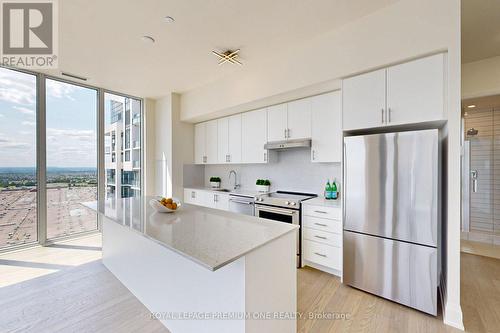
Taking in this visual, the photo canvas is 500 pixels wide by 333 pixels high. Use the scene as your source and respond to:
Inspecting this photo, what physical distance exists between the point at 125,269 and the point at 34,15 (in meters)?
2.79

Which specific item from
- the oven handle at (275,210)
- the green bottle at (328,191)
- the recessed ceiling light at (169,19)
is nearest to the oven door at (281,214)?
the oven handle at (275,210)

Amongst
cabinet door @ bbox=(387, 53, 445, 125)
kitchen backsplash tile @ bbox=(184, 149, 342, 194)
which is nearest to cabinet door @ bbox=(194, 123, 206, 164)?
kitchen backsplash tile @ bbox=(184, 149, 342, 194)

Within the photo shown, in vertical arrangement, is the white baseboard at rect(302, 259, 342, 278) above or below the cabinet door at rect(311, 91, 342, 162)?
below

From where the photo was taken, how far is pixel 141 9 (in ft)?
7.04

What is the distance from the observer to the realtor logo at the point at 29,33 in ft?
6.96

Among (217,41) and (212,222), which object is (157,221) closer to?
(212,222)

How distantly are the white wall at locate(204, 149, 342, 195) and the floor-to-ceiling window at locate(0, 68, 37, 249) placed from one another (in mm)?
3471

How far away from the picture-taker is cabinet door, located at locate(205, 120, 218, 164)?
14.6 ft

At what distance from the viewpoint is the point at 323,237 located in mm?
2717

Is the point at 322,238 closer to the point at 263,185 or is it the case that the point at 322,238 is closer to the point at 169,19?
the point at 263,185

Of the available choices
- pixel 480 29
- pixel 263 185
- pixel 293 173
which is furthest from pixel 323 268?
pixel 480 29

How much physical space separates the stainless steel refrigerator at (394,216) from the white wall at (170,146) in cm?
335

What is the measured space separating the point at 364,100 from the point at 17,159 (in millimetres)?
4986

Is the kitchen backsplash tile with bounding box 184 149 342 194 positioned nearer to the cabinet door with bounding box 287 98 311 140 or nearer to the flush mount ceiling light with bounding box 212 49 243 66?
the cabinet door with bounding box 287 98 311 140
